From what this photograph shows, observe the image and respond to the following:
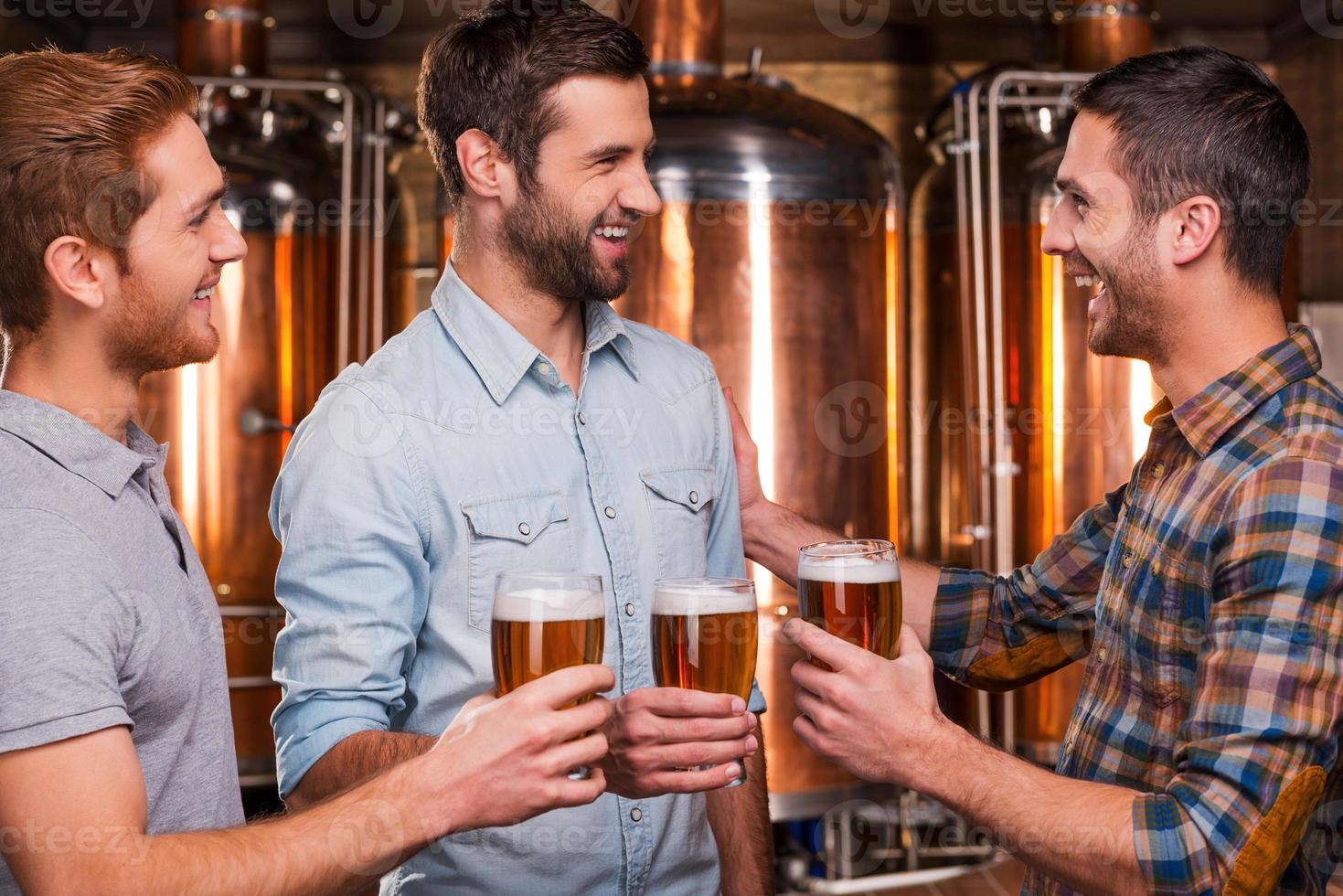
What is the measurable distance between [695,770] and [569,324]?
78cm

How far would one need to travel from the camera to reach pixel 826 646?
4.79ft

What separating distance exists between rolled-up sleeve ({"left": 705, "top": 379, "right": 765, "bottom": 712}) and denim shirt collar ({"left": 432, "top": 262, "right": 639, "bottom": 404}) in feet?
0.82

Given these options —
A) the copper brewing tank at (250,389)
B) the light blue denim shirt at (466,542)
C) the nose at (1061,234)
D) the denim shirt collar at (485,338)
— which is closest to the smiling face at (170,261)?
the light blue denim shirt at (466,542)

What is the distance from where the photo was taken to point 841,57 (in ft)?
20.0

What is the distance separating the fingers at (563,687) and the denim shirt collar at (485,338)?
1.90 ft

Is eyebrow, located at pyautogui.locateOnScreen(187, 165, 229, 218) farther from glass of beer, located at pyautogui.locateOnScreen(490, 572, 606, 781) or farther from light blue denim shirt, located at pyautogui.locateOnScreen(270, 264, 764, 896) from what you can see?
glass of beer, located at pyautogui.locateOnScreen(490, 572, 606, 781)

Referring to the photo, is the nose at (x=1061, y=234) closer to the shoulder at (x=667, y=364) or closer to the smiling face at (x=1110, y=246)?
the smiling face at (x=1110, y=246)

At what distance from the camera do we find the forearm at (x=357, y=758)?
1.48m

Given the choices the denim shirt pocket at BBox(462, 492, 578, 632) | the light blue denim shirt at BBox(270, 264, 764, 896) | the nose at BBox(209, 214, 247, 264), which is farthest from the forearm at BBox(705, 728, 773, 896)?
the nose at BBox(209, 214, 247, 264)

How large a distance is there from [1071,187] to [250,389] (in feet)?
10.5

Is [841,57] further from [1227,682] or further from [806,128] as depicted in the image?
[1227,682]

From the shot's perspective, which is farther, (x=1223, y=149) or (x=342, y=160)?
(x=342, y=160)

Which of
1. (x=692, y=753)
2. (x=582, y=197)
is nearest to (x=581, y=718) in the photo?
(x=692, y=753)

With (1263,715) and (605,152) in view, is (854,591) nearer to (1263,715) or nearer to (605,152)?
(1263,715)
